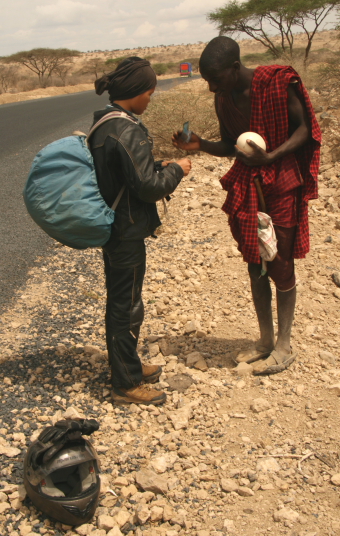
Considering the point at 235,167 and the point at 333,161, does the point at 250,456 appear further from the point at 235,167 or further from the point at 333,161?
the point at 333,161

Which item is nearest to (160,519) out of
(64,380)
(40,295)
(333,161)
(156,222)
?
(64,380)

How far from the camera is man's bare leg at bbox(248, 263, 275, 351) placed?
2.78m

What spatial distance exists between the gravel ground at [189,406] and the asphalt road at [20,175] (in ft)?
0.88

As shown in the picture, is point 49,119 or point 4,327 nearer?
point 4,327

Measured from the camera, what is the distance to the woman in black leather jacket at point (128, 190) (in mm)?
2203

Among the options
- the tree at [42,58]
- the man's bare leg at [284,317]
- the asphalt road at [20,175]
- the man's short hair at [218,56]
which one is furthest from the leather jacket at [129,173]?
the tree at [42,58]

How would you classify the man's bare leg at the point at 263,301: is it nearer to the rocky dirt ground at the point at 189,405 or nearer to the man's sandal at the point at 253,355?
the man's sandal at the point at 253,355

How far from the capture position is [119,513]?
6.72 feet

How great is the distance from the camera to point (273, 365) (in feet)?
9.55

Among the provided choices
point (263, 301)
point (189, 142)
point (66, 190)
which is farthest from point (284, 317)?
point (66, 190)

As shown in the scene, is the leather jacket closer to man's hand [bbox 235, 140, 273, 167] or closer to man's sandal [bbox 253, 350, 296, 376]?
man's hand [bbox 235, 140, 273, 167]

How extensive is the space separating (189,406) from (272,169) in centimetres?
128

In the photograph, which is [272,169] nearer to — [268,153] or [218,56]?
[268,153]

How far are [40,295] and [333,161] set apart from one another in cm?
455
